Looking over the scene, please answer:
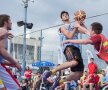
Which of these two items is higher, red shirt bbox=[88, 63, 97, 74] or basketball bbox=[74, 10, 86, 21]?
basketball bbox=[74, 10, 86, 21]

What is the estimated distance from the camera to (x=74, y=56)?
850 cm

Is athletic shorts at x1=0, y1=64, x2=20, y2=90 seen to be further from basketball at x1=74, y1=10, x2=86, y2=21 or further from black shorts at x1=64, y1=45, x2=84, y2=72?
basketball at x1=74, y1=10, x2=86, y2=21

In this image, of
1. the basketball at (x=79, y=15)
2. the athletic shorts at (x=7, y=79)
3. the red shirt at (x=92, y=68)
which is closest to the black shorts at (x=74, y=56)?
the basketball at (x=79, y=15)

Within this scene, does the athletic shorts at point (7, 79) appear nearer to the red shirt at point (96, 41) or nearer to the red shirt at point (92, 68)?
the red shirt at point (96, 41)

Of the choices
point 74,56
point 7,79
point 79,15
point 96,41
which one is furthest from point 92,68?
point 7,79

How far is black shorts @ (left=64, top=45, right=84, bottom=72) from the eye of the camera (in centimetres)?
850

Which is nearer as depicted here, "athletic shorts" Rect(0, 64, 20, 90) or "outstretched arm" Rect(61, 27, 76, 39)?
"athletic shorts" Rect(0, 64, 20, 90)

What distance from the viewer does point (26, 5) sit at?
27766mm

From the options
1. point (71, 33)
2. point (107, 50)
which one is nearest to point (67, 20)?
point (71, 33)

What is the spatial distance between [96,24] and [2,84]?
2.33 m

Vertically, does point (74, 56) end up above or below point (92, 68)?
above

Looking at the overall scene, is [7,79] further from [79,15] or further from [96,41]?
[79,15]

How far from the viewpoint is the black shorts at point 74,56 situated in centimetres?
850

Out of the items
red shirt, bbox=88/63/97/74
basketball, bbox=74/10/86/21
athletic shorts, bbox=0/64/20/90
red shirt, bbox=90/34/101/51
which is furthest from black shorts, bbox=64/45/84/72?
red shirt, bbox=88/63/97/74
